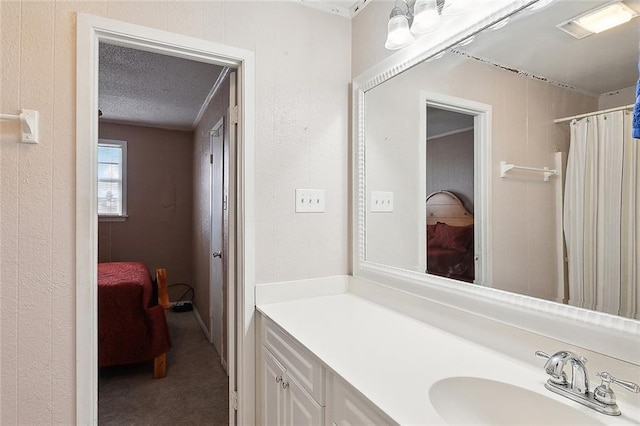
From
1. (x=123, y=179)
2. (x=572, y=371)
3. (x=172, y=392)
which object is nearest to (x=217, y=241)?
(x=172, y=392)

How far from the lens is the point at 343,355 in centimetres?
103

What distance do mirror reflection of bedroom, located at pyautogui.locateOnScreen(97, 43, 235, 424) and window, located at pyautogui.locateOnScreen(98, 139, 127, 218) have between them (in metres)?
0.01

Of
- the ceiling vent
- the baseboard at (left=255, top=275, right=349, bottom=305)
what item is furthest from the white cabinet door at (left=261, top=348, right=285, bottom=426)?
the ceiling vent

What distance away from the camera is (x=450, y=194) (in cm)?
135

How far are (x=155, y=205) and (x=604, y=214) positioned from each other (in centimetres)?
460

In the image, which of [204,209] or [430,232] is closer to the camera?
[430,232]

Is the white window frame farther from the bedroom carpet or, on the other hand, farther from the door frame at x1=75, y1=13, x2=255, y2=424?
the door frame at x1=75, y1=13, x2=255, y2=424

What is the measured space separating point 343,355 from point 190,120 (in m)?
4.00

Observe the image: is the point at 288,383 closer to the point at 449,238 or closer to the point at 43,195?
the point at 449,238

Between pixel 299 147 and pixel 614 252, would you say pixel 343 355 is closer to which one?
pixel 614 252

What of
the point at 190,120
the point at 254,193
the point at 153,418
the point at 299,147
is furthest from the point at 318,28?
the point at 190,120

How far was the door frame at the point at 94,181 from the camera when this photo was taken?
1323 millimetres

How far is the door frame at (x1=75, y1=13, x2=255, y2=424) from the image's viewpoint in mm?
1323

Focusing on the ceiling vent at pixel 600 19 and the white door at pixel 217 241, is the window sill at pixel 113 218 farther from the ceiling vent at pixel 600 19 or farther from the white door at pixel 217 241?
the ceiling vent at pixel 600 19
